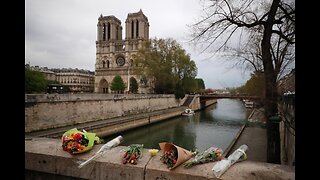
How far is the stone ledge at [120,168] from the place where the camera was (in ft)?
5.66

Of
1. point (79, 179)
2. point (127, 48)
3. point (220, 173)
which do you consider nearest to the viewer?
point (220, 173)

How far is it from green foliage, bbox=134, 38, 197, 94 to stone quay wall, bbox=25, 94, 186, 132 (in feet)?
30.7

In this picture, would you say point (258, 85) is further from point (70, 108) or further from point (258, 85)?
point (70, 108)

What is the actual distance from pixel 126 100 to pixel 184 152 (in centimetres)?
2388

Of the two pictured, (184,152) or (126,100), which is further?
(126,100)

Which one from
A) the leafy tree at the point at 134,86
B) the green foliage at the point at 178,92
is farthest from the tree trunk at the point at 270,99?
the leafy tree at the point at 134,86

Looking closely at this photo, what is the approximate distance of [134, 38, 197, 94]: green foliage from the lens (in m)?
35.8

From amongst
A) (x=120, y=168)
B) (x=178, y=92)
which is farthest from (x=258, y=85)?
(x=178, y=92)

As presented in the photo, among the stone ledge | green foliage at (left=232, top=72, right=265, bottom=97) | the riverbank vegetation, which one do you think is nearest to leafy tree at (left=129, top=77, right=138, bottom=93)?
the riverbank vegetation

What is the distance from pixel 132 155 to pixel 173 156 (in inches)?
15.5

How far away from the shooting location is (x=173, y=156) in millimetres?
1907

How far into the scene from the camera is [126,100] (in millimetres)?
25422
